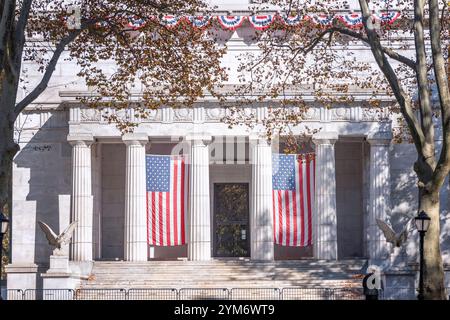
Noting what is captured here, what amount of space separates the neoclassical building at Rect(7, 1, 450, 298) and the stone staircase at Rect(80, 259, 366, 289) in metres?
0.89

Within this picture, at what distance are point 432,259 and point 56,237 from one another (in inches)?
1001

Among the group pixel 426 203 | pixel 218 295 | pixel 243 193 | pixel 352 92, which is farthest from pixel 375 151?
pixel 426 203

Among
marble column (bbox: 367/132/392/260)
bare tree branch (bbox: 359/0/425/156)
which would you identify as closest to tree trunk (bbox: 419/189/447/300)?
bare tree branch (bbox: 359/0/425/156)

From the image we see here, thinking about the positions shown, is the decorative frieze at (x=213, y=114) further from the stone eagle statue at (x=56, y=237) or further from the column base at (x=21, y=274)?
the column base at (x=21, y=274)

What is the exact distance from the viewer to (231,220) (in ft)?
202

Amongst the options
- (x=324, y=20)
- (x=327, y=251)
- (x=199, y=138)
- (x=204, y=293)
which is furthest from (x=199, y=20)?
(x=327, y=251)

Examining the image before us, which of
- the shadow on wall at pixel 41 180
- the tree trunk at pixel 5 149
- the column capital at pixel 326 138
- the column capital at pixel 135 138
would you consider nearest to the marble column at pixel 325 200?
the column capital at pixel 326 138

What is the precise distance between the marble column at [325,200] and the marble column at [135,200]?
9.13 m

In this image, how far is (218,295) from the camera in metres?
46.2

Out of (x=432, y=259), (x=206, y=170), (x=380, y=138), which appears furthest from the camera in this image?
(x=206, y=170)

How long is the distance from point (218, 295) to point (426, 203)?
16.3 metres

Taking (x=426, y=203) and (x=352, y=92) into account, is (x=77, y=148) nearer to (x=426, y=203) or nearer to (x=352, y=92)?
(x=352, y=92)

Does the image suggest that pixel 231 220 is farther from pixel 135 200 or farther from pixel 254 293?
pixel 254 293

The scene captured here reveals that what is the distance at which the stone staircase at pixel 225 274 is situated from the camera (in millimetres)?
50531
